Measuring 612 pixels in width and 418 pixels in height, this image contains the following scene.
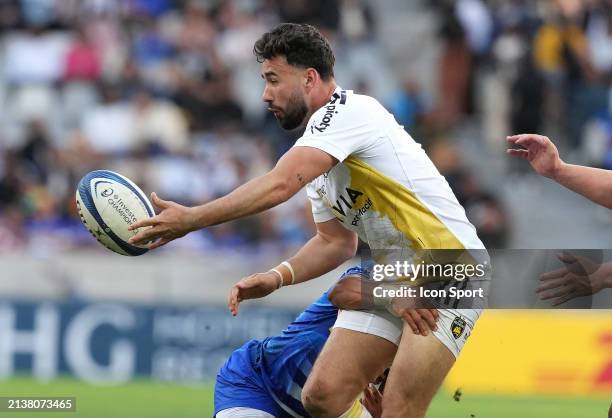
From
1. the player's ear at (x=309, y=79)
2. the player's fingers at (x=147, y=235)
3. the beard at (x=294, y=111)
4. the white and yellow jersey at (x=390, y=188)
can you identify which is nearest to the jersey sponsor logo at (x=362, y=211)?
the white and yellow jersey at (x=390, y=188)

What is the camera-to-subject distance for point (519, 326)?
13844 millimetres

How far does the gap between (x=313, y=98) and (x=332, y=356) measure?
55.5 inches

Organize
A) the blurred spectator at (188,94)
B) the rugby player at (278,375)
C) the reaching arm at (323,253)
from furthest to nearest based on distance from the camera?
the blurred spectator at (188,94) → the reaching arm at (323,253) → the rugby player at (278,375)

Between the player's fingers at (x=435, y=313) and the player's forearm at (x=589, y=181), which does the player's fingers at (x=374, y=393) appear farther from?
the player's forearm at (x=589, y=181)

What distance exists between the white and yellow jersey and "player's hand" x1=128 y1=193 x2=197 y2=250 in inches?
39.3

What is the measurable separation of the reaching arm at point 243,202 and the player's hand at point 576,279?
1296 millimetres

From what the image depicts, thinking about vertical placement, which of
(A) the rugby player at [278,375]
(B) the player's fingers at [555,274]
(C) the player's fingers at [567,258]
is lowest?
(A) the rugby player at [278,375]

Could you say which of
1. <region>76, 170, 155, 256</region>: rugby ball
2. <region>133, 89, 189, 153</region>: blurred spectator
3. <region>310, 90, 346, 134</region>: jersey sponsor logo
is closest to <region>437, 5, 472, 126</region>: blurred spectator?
<region>133, 89, 189, 153</region>: blurred spectator

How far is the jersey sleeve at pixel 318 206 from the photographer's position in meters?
7.25

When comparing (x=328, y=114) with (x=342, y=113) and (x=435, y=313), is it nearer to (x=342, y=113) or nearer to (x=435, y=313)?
(x=342, y=113)

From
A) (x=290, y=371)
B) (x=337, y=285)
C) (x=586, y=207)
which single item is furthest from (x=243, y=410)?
(x=586, y=207)

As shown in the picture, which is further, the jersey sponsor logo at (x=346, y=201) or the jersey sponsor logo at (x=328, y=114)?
the jersey sponsor logo at (x=346, y=201)

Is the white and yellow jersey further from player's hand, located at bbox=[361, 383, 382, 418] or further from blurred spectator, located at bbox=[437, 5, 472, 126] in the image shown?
blurred spectator, located at bbox=[437, 5, 472, 126]

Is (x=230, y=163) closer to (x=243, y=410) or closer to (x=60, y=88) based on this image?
(x=60, y=88)
